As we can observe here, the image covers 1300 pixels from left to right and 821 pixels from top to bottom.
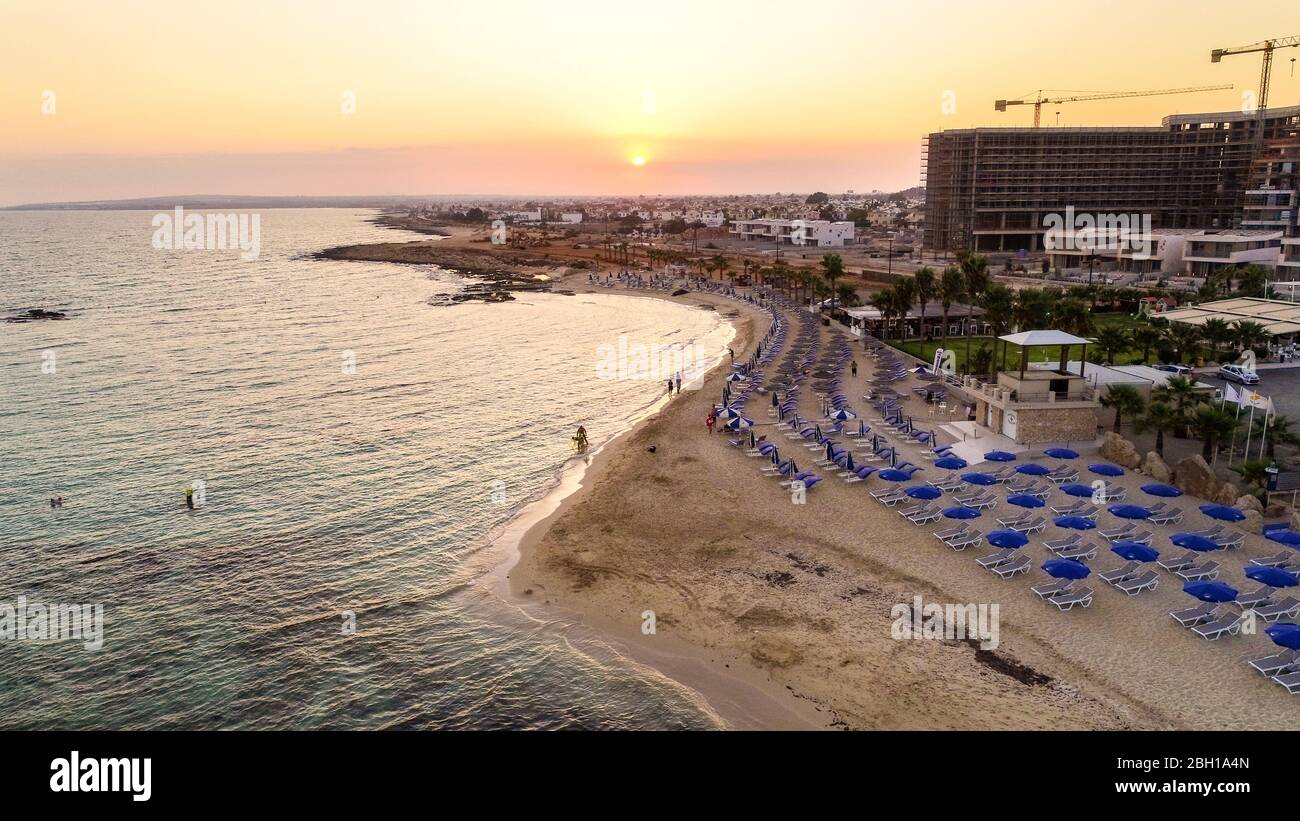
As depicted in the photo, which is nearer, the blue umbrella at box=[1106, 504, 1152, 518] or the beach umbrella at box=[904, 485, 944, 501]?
the blue umbrella at box=[1106, 504, 1152, 518]

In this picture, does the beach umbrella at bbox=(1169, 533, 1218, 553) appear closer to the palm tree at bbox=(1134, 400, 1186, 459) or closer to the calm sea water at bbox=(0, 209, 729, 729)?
the palm tree at bbox=(1134, 400, 1186, 459)

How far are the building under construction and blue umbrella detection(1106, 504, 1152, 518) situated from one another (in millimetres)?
121621

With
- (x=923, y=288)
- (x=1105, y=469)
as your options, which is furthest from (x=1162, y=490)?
(x=923, y=288)

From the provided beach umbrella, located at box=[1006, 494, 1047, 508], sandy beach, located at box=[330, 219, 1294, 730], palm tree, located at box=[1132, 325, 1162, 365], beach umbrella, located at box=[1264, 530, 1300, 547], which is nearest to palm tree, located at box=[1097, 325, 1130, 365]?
palm tree, located at box=[1132, 325, 1162, 365]

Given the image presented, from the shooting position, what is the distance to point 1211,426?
2680 cm

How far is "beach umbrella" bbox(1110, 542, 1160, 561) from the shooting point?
67.5ft

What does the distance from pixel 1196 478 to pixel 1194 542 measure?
6.21m

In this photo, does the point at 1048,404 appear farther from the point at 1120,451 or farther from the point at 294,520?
the point at 294,520

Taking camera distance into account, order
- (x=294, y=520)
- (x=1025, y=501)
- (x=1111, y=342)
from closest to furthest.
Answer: (x=1025, y=501)
(x=294, y=520)
(x=1111, y=342)

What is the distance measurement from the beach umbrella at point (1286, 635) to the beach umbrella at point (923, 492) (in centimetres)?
974

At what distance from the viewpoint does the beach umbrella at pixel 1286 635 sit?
54.0 ft

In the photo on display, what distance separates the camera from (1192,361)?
4112 cm

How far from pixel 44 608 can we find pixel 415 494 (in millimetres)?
12181
